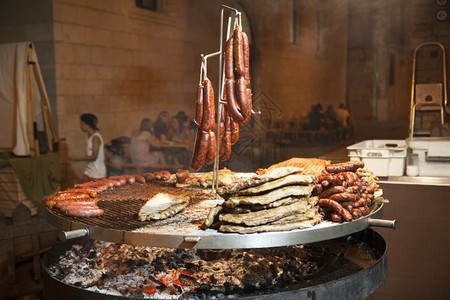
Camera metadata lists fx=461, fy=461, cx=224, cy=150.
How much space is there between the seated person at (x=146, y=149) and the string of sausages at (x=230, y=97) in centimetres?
590

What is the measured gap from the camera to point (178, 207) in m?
3.25

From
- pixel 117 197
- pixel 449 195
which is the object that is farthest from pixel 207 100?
pixel 449 195

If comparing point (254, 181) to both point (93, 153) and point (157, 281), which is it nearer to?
point (157, 281)

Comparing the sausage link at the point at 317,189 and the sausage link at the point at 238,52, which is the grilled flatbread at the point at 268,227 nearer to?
the sausage link at the point at 317,189

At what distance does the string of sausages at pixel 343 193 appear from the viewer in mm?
2986

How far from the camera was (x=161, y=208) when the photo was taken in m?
3.17

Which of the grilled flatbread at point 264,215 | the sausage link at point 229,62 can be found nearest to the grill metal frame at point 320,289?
the grilled flatbread at point 264,215

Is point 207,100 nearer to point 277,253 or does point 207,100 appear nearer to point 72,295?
point 277,253

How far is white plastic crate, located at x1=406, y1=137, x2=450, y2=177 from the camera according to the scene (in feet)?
17.2

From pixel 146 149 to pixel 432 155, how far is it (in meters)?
5.83

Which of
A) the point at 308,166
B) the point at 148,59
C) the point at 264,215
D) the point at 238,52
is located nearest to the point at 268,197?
the point at 264,215

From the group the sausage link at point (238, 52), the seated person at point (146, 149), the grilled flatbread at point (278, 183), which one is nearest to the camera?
the grilled flatbread at point (278, 183)

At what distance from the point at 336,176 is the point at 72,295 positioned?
194 centimetres

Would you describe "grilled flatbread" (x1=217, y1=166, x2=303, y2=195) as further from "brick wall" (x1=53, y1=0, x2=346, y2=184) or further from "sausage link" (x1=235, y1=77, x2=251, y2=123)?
"brick wall" (x1=53, y1=0, x2=346, y2=184)
